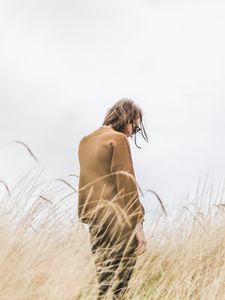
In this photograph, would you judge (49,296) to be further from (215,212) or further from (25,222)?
(215,212)

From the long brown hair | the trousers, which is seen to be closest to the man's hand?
the trousers

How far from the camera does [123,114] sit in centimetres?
354

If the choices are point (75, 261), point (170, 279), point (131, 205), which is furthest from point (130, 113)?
point (170, 279)

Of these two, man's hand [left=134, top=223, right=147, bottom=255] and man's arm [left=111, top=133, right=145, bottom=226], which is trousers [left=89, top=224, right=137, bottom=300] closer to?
man's hand [left=134, top=223, right=147, bottom=255]

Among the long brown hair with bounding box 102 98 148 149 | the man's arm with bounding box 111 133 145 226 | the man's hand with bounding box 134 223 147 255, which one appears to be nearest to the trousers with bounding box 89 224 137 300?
the man's hand with bounding box 134 223 147 255

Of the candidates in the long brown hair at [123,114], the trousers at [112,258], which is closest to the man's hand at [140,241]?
the trousers at [112,258]

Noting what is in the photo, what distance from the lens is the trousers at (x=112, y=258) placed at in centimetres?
346

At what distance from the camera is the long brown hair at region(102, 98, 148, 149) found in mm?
3551

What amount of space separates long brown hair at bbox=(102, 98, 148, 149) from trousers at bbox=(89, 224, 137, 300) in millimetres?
550

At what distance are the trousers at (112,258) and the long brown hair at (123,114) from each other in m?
0.55

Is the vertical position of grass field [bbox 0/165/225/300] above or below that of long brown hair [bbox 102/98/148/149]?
below

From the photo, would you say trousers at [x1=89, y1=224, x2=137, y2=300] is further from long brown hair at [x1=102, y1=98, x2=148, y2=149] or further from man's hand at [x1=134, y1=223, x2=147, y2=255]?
long brown hair at [x1=102, y1=98, x2=148, y2=149]

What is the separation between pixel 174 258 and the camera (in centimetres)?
475

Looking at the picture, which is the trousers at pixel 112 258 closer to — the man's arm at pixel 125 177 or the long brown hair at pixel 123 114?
the man's arm at pixel 125 177
